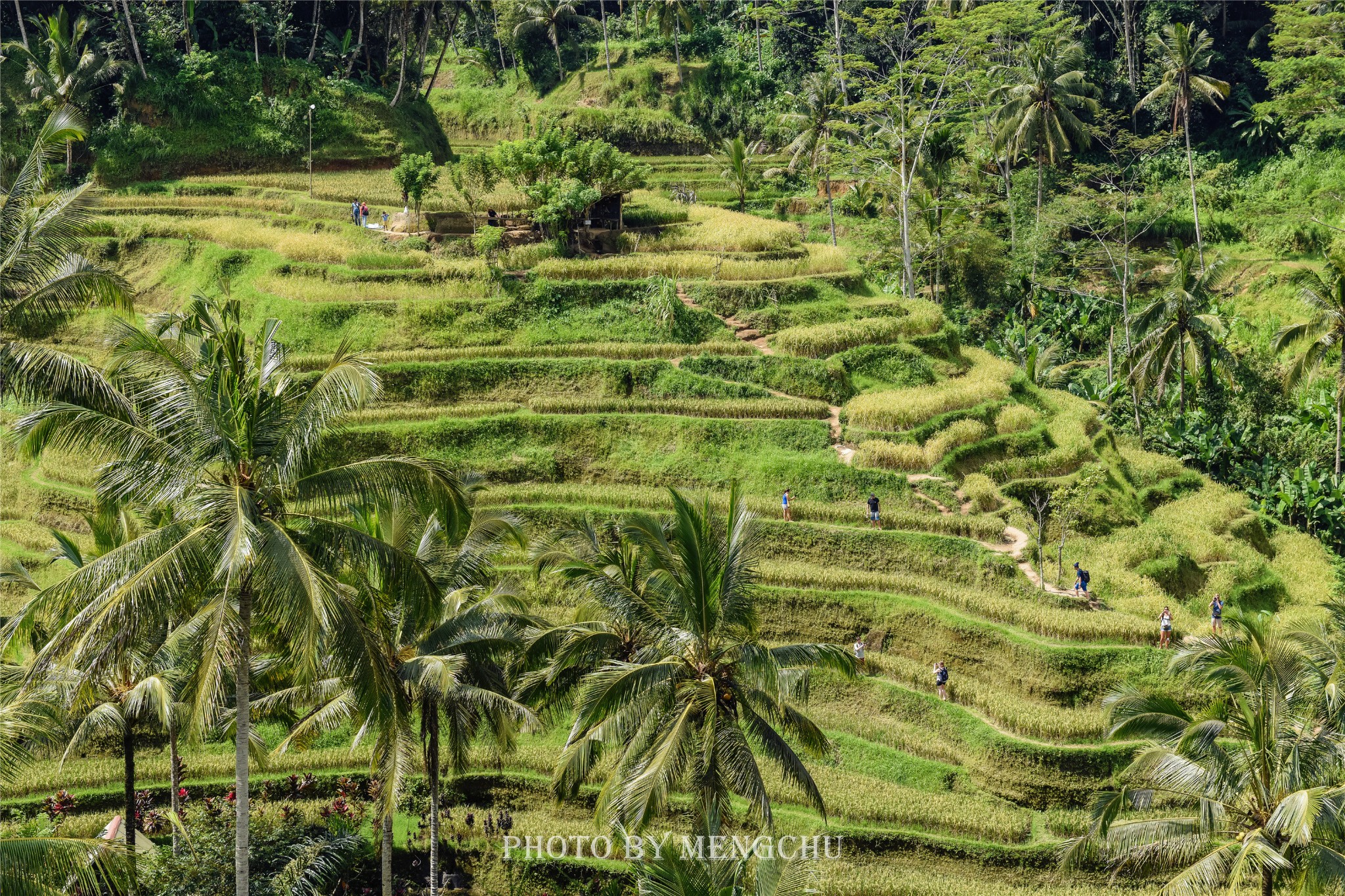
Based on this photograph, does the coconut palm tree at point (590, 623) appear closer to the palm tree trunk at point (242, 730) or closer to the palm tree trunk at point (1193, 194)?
the palm tree trunk at point (242, 730)

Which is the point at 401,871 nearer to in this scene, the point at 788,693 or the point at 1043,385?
the point at 788,693

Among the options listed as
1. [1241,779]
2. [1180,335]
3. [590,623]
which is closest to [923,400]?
[1180,335]

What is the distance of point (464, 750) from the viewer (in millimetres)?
19734

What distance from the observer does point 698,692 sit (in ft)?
51.0

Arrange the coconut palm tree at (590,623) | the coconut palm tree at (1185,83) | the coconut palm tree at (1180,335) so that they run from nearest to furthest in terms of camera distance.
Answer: the coconut palm tree at (590,623)
the coconut palm tree at (1180,335)
the coconut palm tree at (1185,83)

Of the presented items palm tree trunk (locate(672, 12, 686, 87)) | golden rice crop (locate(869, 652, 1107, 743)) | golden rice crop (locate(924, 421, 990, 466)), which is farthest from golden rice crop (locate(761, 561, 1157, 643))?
palm tree trunk (locate(672, 12, 686, 87))

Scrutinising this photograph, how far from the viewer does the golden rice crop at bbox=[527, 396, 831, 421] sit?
33.7 meters

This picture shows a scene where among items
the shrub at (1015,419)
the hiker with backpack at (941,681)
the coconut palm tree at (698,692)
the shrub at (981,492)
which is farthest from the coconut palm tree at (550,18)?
the coconut palm tree at (698,692)

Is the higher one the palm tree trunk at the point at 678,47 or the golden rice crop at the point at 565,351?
the palm tree trunk at the point at 678,47

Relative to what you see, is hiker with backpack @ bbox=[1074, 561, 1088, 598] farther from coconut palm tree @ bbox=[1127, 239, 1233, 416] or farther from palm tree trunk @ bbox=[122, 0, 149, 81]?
palm tree trunk @ bbox=[122, 0, 149, 81]

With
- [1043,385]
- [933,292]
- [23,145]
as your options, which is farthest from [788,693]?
[23,145]

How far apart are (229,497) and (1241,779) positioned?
42.2 ft

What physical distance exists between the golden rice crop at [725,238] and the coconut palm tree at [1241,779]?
86.6ft

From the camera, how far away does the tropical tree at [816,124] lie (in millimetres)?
54719
